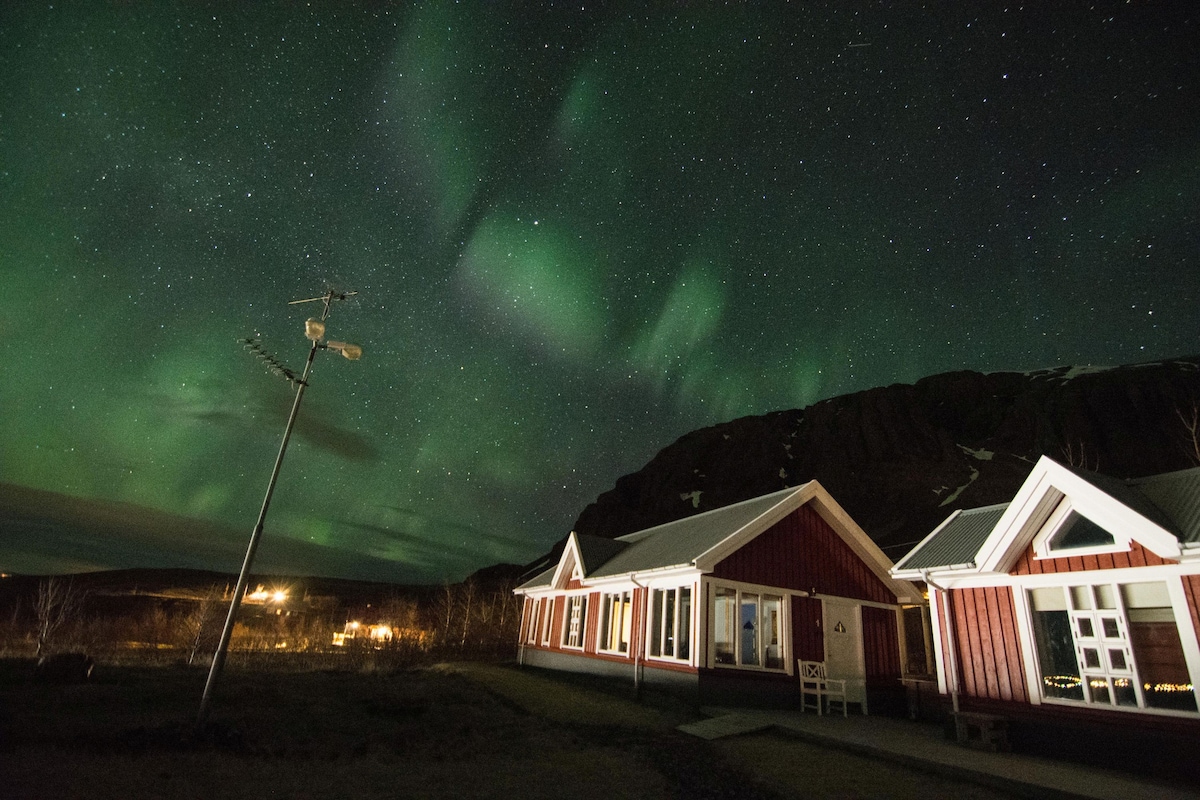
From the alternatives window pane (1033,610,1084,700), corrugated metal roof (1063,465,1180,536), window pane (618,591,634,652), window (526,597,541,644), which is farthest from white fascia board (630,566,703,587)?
window (526,597,541,644)

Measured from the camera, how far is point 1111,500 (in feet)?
34.7

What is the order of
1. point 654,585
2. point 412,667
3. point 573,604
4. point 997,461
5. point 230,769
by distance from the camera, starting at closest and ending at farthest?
point 230,769 → point 654,585 → point 573,604 → point 412,667 → point 997,461

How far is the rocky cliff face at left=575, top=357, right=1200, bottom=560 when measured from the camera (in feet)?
290

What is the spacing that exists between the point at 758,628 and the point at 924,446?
107m

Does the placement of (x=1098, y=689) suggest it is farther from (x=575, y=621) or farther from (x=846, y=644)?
(x=575, y=621)

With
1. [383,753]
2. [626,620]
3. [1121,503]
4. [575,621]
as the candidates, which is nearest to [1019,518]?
[1121,503]

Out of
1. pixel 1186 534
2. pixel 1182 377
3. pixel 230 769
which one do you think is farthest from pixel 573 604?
pixel 1182 377

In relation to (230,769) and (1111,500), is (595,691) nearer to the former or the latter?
(230,769)

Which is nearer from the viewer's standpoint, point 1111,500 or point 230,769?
point 230,769

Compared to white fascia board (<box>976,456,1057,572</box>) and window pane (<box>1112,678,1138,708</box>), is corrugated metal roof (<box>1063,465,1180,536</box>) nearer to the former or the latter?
white fascia board (<box>976,456,1057,572</box>)

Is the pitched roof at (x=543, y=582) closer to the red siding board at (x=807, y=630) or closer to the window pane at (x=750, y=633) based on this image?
the window pane at (x=750, y=633)

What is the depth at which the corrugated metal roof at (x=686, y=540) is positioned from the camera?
1803cm

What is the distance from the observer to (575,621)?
78.0 feet

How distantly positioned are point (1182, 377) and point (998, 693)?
12325 cm
